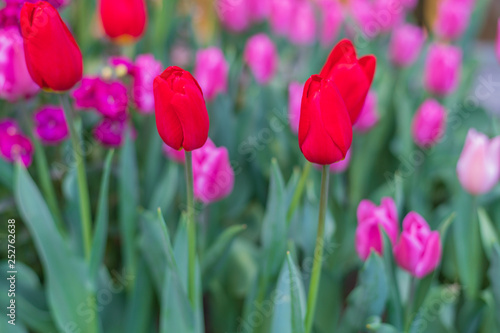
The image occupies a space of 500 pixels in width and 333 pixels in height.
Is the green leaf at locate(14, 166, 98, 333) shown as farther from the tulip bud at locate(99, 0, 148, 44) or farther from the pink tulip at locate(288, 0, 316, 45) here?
the pink tulip at locate(288, 0, 316, 45)

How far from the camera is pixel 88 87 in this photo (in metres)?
0.60

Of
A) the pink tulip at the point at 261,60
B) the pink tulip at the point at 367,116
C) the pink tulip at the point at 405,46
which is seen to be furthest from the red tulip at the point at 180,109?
the pink tulip at the point at 405,46

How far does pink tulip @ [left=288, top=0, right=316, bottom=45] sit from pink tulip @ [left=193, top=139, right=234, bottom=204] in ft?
2.04

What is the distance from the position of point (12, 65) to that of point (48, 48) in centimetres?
19

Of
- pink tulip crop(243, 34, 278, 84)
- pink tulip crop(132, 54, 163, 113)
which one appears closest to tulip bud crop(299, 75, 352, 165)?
→ pink tulip crop(132, 54, 163, 113)

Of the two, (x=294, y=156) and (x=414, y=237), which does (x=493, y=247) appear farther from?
(x=294, y=156)

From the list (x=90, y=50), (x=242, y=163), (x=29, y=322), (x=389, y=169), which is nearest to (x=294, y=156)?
(x=242, y=163)

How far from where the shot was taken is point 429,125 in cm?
79

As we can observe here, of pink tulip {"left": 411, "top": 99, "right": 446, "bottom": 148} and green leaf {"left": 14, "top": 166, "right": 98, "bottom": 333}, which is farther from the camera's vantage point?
pink tulip {"left": 411, "top": 99, "right": 446, "bottom": 148}

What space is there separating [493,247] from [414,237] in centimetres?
9

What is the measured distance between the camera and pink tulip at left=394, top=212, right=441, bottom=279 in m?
0.52

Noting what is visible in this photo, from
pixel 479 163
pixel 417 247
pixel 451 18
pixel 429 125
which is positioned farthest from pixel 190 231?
pixel 451 18

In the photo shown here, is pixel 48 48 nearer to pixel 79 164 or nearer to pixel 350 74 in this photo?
pixel 79 164

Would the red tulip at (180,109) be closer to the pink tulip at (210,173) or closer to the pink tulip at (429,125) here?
the pink tulip at (210,173)
